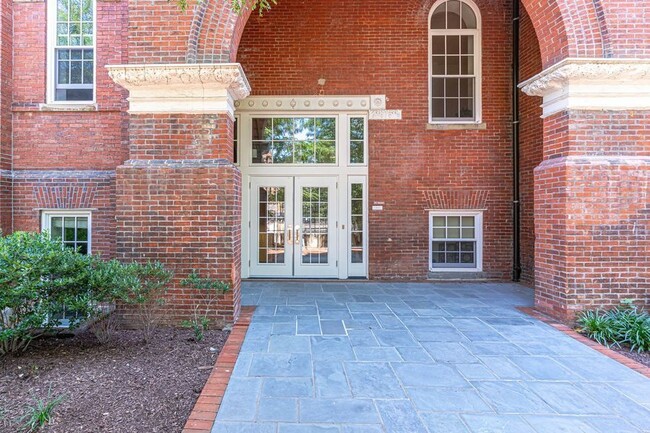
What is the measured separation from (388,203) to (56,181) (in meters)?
6.07

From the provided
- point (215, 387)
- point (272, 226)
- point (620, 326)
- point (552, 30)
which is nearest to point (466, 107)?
point (552, 30)

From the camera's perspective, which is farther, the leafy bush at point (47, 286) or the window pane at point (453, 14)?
the window pane at point (453, 14)

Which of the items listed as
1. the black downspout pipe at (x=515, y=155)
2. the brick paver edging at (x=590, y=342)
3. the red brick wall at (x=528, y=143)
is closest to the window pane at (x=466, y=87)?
the black downspout pipe at (x=515, y=155)

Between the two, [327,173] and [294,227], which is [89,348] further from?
[327,173]

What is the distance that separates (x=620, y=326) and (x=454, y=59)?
5.84 m

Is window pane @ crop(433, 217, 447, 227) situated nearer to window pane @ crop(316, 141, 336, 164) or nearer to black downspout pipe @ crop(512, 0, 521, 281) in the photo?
black downspout pipe @ crop(512, 0, 521, 281)

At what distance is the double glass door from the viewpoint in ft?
25.6

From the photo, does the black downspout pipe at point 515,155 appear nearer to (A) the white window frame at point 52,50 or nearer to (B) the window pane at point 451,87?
(B) the window pane at point 451,87

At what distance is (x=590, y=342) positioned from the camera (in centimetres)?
424

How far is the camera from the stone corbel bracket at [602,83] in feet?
15.5

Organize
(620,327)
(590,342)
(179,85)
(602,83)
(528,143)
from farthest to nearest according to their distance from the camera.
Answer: (528,143)
(602,83)
(179,85)
(620,327)
(590,342)

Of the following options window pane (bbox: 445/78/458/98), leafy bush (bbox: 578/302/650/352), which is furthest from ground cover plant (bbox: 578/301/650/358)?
window pane (bbox: 445/78/458/98)

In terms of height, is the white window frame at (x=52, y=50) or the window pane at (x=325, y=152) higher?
the white window frame at (x=52, y=50)

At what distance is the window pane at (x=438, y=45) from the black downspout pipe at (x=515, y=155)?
4.67 feet
